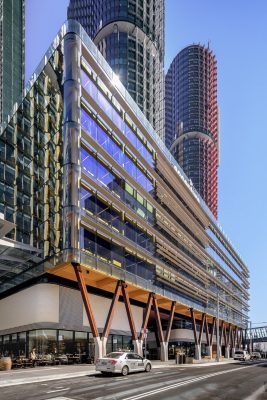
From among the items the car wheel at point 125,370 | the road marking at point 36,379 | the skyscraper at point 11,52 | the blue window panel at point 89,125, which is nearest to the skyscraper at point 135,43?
the skyscraper at point 11,52

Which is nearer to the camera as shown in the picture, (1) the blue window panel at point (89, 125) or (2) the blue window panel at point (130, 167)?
(1) the blue window panel at point (89, 125)

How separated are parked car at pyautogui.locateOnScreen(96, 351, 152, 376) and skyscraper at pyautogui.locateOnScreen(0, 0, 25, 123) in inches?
6235

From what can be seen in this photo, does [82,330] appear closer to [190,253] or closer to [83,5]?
[190,253]

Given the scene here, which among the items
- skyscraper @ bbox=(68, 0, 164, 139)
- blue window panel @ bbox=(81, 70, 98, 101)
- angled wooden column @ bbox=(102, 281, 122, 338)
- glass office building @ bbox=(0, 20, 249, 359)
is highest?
skyscraper @ bbox=(68, 0, 164, 139)

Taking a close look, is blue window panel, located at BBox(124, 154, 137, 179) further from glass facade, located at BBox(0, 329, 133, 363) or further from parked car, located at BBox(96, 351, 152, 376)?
parked car, located at BBox(96, 351, 152, 376)

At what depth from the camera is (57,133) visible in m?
39.9

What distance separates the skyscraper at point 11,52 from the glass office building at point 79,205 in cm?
13253

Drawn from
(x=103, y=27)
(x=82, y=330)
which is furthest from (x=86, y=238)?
(x=103, y=27)

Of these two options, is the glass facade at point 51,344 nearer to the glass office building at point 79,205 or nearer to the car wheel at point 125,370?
the glass office building at point 79,205

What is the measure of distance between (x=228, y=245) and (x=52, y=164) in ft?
278

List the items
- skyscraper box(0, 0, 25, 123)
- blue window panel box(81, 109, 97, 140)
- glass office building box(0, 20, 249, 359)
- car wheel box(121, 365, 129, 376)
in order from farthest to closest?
skyscraper box(0, 0, 25, 123) → blue window panel box(81, 109, 97, 140) → glass office building box(0, 20, 249, 359) → car wheel box(121, 365, 129, 376)

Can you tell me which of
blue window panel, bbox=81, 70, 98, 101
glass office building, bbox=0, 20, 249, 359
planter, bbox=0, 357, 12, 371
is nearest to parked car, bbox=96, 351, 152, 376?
planter, bbox=0, 357, 12, 371

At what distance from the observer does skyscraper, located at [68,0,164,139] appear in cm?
14212

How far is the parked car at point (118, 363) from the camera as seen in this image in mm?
25125
